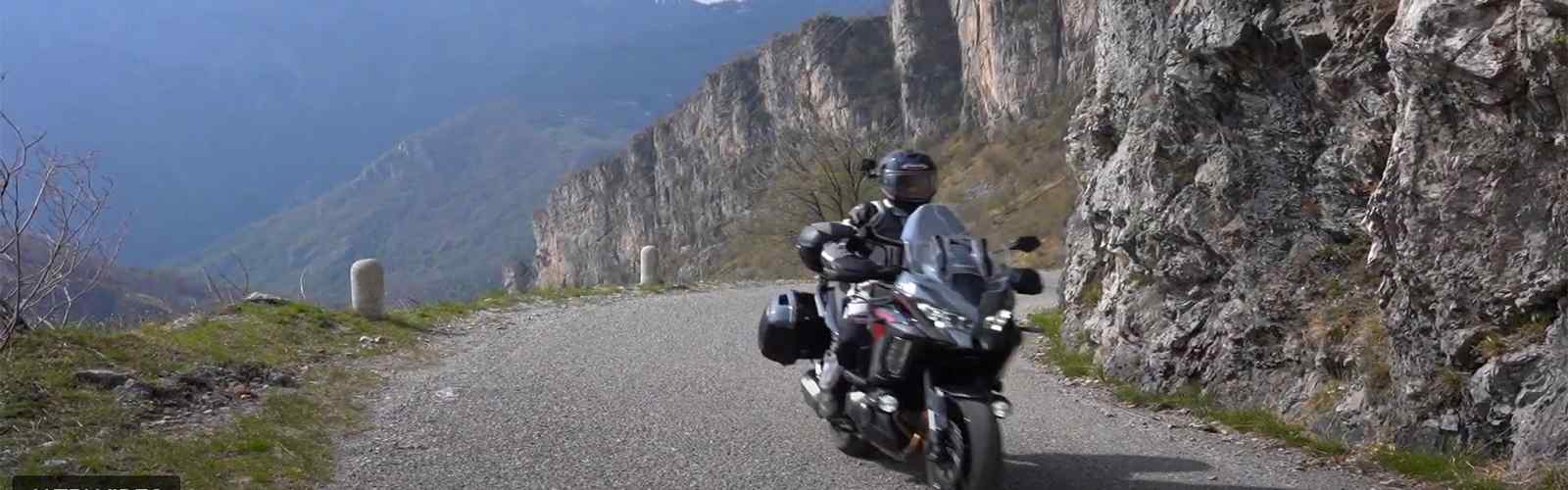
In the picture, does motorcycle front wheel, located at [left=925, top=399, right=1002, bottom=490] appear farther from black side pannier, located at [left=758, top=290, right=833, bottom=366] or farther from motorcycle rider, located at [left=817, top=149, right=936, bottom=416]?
black side pannier, located at [left=758, top=290, right=833, bottom=366]


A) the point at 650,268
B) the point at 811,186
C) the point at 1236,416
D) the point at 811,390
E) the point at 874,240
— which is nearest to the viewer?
the point at 874,240

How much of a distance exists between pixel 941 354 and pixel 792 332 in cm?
148

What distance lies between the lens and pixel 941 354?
18.6 feet

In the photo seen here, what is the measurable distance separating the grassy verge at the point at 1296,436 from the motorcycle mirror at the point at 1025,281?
2.30 metres

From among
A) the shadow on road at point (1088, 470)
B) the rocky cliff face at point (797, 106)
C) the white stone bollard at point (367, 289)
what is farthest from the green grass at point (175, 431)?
the rocky cliff face at point (797, 106)

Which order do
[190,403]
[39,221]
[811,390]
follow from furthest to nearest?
[39,221] < [190,403] < [811,390]

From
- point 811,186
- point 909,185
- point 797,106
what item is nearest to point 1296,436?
point 909,185

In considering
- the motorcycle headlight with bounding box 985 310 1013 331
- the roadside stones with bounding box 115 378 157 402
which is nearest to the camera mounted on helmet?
the motorcycle headlight with bounding box 985 310 1013 331

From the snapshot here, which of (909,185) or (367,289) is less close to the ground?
(909,185)

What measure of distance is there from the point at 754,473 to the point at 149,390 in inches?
167

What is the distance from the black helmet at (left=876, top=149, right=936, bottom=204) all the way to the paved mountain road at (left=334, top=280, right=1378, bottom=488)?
1484 millimetres

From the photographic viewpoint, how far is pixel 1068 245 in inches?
533

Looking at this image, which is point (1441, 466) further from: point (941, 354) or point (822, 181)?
point (822, 181)

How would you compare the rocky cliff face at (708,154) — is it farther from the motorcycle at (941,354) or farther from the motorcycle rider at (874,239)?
the motorcycle at (941,354)
